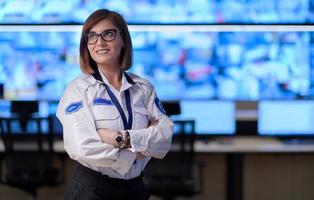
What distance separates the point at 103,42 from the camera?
170 centimetres

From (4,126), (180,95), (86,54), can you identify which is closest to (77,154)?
(86,54)

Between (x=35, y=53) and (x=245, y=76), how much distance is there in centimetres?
185

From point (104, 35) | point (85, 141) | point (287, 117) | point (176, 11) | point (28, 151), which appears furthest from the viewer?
point (176, 11)

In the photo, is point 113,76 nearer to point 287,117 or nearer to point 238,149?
point 238,149

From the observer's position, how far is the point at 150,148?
5.48ft

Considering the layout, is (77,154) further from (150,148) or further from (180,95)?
(180,95)

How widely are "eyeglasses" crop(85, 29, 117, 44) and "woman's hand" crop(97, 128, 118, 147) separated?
32cm

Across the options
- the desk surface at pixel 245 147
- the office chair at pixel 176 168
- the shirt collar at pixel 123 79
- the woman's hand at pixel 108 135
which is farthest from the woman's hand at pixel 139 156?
the desk surface at pixel 245 147

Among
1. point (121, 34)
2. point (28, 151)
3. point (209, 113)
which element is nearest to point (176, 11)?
point (209, 113)

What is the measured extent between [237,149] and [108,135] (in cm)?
230

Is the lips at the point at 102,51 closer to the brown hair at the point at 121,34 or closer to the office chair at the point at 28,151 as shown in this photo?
the brown hair at the point at 121,34

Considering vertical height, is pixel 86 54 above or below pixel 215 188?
above

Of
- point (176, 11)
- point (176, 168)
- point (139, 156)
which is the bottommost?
point (176, 168)

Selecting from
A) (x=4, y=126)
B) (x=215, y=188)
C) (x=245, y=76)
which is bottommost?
(x=215, y=188)
